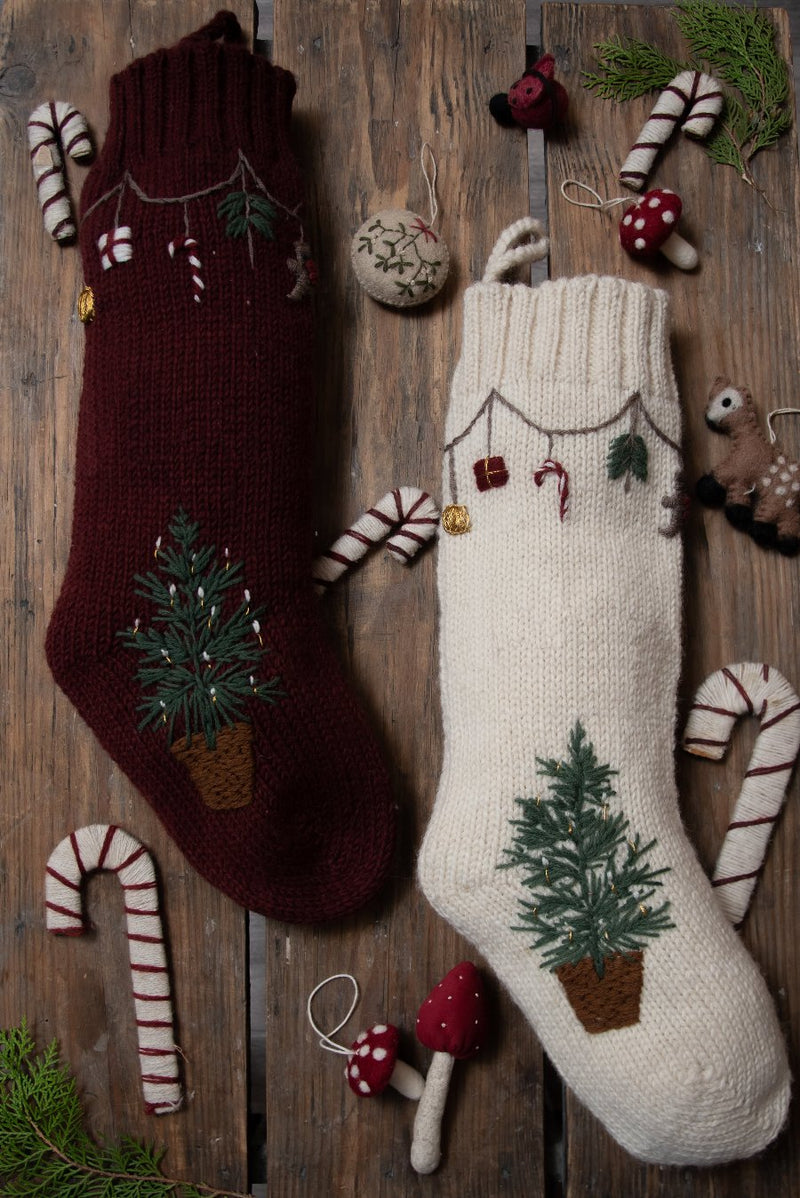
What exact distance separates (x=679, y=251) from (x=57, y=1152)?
60.1 inches

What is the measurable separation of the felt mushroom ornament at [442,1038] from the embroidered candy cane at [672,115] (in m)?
1.19

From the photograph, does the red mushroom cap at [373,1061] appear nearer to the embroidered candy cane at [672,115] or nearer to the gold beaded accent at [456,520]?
A: the gold beaded accent at [456,520]

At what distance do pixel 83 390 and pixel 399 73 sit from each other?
2.27 ft

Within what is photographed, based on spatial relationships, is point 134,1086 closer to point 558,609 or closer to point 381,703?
point 381,703

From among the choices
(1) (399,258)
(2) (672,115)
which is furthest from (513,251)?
(2) (672,115)

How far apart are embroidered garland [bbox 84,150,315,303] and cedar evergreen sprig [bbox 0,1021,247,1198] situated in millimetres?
1073

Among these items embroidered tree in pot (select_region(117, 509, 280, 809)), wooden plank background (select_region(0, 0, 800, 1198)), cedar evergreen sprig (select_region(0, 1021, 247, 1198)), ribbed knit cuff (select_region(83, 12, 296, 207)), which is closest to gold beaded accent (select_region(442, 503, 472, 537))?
wooden plank background (select_region(0, 0, 800, 1198))

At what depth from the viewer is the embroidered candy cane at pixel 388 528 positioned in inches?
54.6

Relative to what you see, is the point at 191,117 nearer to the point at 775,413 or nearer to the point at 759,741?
the point at 775,413

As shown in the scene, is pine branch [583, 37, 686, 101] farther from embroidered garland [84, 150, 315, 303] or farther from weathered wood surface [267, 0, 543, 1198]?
embroidered garland [84, 150, 315, 303]

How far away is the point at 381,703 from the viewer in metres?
1.41

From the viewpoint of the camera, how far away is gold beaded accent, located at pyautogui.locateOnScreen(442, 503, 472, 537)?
1321 mm

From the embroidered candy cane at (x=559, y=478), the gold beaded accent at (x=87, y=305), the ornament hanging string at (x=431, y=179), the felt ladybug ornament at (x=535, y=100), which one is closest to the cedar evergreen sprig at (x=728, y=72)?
the felt ladybug ornament at (x=535, y=100)

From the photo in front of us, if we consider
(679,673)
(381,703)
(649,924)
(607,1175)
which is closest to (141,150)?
(381,703)
